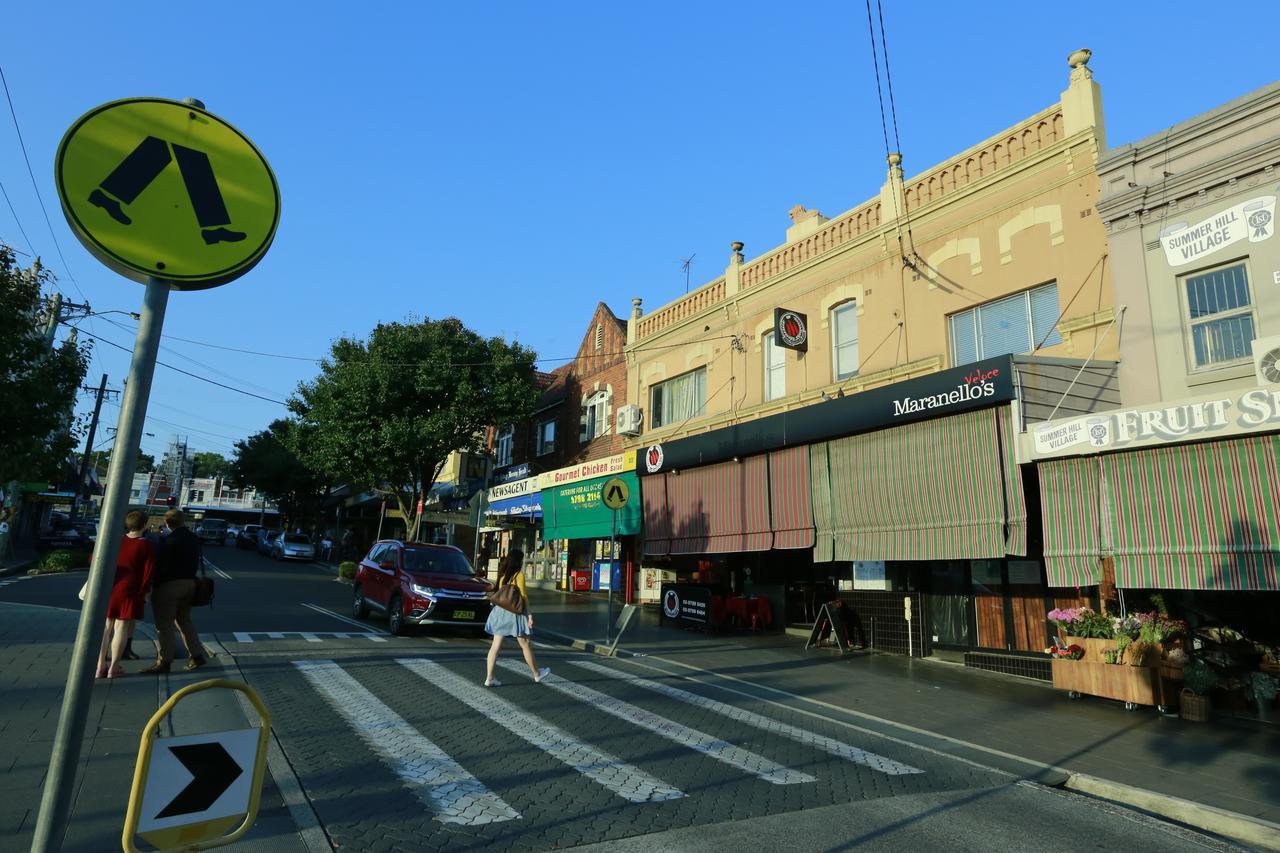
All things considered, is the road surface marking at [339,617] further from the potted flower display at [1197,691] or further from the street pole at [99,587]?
the street pole at [99,587]

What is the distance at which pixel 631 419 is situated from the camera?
2208cm

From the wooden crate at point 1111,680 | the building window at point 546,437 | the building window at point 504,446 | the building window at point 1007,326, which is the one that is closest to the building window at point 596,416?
the building window at point 546,437

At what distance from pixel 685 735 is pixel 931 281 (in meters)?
10.3

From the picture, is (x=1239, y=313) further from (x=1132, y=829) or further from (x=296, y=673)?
(x=296, y=673)

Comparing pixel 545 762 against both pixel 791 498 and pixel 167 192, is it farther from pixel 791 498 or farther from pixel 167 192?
pixel 791 498

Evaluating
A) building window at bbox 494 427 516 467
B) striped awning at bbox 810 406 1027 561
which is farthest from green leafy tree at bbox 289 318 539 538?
striped awning at bbox 810 406 1027 561

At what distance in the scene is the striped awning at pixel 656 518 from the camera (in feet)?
60.7

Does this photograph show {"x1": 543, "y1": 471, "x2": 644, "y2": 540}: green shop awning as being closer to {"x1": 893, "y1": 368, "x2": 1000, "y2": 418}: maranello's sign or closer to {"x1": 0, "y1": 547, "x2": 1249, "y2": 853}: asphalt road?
{"x1": 893, "y1": 368, "x2": 1000, "y2": 418}: maranello's sign

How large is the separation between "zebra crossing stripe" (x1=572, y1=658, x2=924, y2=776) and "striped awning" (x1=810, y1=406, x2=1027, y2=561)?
4.54 metres

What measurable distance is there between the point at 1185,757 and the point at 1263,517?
9.78 feet

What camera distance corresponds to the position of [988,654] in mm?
12484

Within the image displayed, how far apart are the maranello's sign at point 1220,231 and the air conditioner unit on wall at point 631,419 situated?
1350 centimetres

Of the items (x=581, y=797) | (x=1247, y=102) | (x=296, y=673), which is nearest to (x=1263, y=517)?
(x=1247, y=102)

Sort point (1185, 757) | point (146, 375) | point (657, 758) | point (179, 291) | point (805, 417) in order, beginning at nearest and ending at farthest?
point (146, 375) → point (179, 291) → point (657, 758) → point (1185, 757) → point (805, 417)
